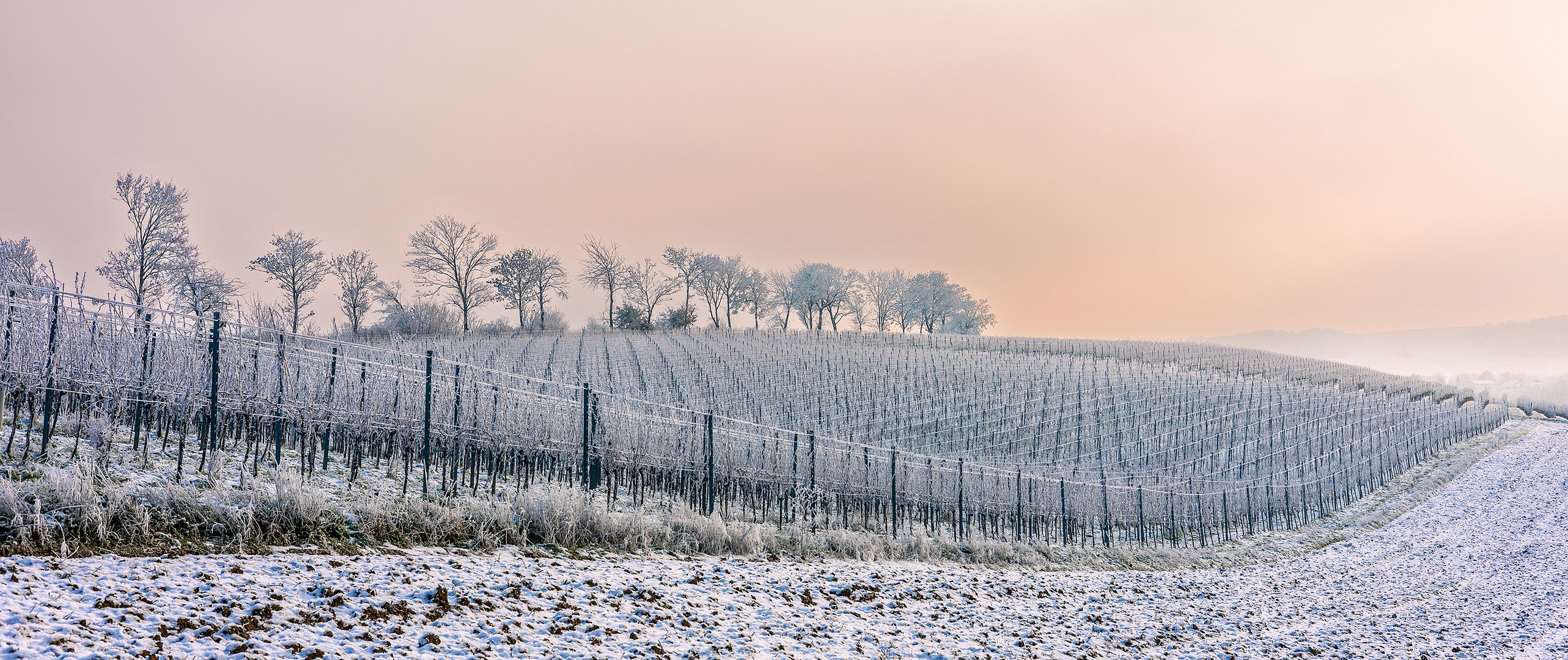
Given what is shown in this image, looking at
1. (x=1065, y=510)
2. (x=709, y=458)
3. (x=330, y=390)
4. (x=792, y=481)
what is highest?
(x=330, y=390)

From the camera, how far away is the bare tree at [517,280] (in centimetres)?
5428

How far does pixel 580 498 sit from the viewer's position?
907 centimetres

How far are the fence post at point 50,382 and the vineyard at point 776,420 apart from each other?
0.04m

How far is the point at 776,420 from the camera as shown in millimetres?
27078

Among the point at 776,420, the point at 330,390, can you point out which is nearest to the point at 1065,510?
the point at 776,420

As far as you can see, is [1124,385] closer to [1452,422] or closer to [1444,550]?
[1452,422]

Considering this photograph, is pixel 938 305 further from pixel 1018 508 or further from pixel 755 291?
pixel 1018 508

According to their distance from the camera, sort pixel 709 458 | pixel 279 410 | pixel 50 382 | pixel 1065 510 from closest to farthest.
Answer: pixel 50 382, pixel 279 410, pixel 709 458, pixel 1065 510

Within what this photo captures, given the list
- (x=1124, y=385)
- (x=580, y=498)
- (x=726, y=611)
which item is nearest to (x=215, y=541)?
(x=580, y=498)

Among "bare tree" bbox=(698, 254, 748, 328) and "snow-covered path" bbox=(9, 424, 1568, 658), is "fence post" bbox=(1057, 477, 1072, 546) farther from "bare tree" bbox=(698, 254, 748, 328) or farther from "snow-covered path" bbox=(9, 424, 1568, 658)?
"bare tree" bbox=(698, 254, 748, 328)

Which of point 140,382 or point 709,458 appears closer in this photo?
point 140,382

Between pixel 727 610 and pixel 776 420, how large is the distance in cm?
2015

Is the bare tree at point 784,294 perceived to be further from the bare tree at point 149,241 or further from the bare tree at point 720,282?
the bare tree at point 149,241

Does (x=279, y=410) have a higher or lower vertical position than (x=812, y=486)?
higher
